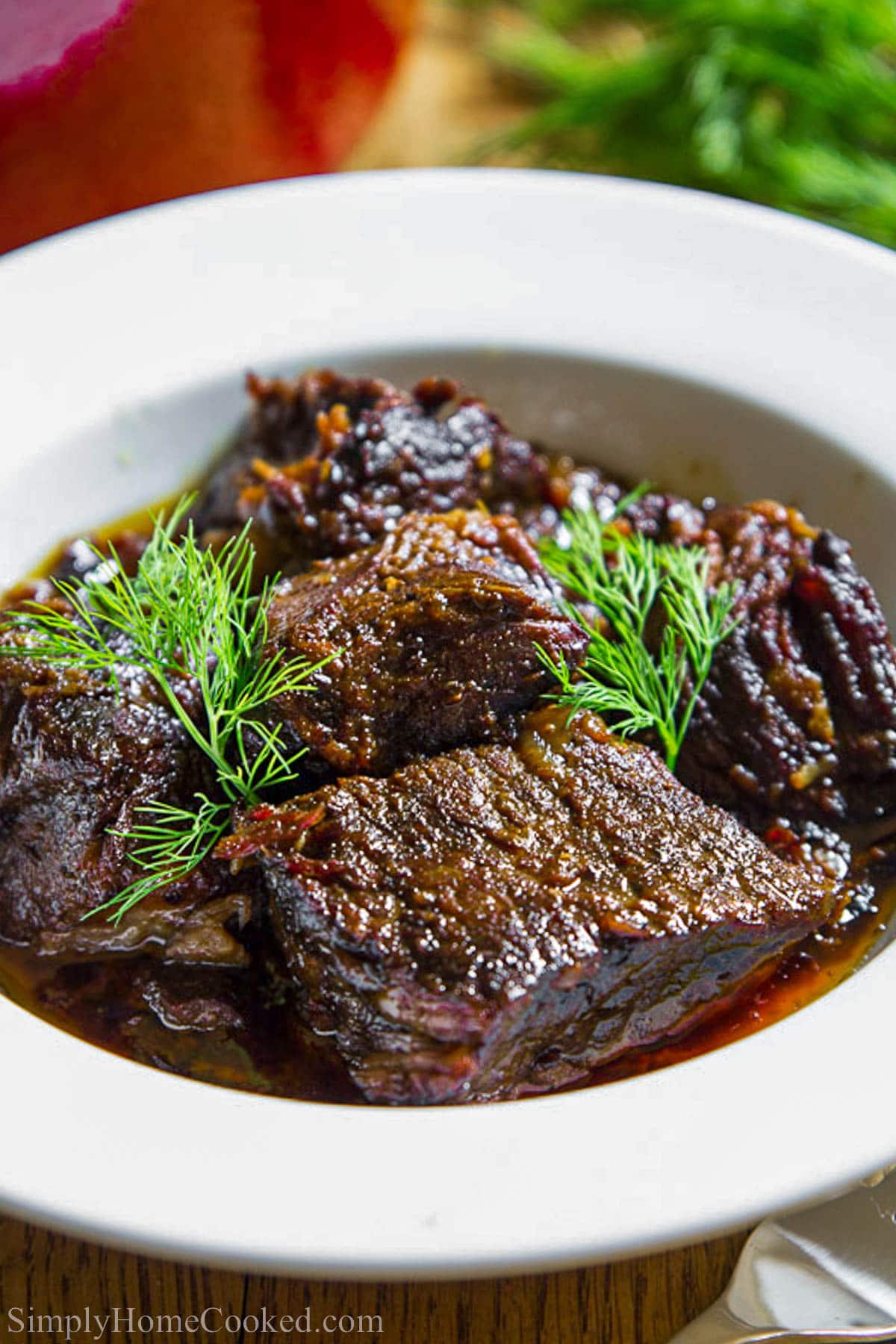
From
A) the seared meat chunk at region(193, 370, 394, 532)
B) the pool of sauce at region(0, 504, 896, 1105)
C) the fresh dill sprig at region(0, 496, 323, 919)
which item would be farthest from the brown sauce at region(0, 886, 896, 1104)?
the seared meat chunk at region(193, 370, 394, 532)

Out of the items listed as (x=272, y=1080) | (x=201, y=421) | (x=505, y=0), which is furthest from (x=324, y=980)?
(x=505, y=0)

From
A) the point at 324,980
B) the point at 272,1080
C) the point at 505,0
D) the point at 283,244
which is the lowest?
the point at 272,1080

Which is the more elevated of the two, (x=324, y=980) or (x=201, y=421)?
(x=201, y=421)

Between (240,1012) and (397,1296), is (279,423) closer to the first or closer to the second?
(240,1012)

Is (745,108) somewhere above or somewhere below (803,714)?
above

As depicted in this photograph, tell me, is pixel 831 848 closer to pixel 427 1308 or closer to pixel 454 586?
pixel 454 586

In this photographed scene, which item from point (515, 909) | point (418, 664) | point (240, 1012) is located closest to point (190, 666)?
point (418, 664)

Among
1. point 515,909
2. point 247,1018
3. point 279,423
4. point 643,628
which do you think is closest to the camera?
point 515,909
